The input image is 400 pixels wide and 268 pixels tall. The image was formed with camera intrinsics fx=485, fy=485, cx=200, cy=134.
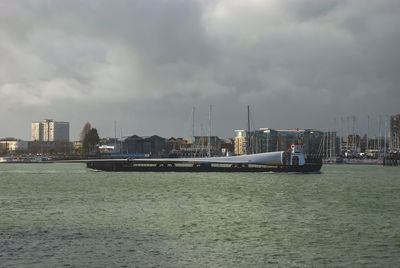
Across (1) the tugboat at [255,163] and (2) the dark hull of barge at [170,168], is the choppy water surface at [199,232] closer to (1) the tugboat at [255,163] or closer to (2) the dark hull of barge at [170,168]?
(1) the tugboat at [255,163]

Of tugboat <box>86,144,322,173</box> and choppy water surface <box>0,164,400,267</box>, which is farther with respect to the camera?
tugboat <box>86,144,322,173</box>

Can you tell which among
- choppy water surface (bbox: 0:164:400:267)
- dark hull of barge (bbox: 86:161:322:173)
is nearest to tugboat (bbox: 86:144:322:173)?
dark hull of barge (bbox: 86:161:322:173)

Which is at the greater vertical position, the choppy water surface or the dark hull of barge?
the dark hull of barge

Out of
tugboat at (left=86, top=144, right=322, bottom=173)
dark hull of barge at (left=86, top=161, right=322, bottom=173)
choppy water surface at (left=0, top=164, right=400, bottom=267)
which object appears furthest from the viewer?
dark hull of barge at (left=86, top=161, right=322, bottom=173)

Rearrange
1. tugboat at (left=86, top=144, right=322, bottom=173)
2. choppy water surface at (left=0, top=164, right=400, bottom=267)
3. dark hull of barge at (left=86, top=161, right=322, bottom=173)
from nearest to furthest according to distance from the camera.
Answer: choppy water surface at (left=0, top=164, right=400, bottom=267), tugboat at (left=86, top=144, right=322, bottom=173), dark hull of barge at (left=86, top=161, right=322, bottom=173)

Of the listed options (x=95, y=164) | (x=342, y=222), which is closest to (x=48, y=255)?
(x=342, y=222)

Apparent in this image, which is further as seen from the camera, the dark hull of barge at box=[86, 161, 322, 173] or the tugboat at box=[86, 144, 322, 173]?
the dark hull of barge at box=[86, 161, 322, 173]

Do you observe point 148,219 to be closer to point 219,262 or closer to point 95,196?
point 219,262

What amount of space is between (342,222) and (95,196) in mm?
26015

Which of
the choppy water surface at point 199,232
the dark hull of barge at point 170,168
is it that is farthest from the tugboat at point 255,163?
the choppy water surface at point 199,232

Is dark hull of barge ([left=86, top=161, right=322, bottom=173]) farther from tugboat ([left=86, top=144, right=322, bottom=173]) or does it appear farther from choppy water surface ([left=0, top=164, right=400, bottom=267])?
choppy water surface ([left=0, top=164, right=400, bottom=267])

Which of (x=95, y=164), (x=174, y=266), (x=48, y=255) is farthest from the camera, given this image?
(x=95, y=164)

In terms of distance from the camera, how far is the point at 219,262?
18625 mm

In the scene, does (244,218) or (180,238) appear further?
(244,218)
